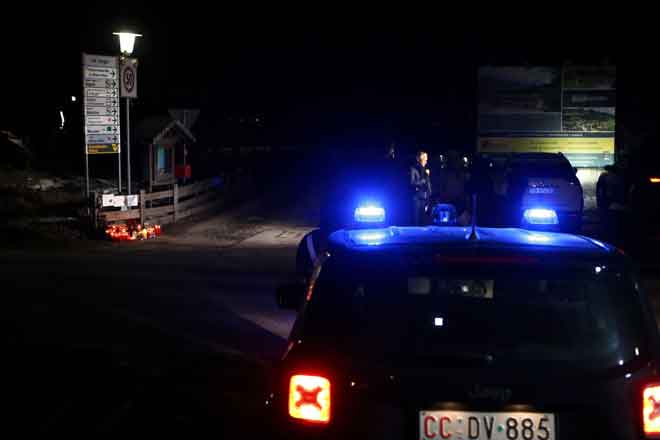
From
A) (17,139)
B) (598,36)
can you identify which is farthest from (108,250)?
(598,36)

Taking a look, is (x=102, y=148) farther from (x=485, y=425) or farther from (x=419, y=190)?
(x=485, y=425)

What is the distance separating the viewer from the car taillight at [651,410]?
154 inches

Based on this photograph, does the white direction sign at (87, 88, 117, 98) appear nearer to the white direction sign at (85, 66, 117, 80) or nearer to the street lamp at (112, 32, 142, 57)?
the white direction sign at (85, 66, 117, 80)

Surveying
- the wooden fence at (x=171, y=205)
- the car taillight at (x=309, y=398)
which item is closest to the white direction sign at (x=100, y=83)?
the wooden fence at (x=171, y=205)

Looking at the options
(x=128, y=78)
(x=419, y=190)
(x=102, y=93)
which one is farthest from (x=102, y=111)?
(x=419, y=190)

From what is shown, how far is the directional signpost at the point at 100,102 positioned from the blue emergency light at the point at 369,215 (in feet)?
36.6

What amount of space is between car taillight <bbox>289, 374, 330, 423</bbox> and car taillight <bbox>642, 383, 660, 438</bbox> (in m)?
1.17

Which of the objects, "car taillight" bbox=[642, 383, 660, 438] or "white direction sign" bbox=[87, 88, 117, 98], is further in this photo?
"white direction sign" bbox=[87, 88, 117, 98]

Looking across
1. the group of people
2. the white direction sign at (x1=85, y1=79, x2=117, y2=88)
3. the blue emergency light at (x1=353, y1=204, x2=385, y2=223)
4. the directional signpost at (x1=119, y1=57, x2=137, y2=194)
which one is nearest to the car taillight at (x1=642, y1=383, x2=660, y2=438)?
the group of people

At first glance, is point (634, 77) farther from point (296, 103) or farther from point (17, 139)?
point (296, 103)

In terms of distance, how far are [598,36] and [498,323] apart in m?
48.9

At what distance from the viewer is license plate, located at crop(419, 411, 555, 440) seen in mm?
3840

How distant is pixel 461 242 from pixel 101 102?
2086 centimetres

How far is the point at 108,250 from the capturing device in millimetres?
20234
